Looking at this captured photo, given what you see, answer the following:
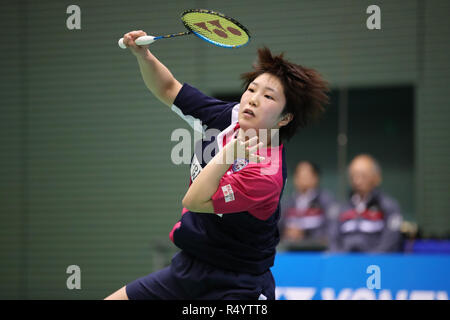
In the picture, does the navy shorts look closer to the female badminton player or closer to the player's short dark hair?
the female badminton player

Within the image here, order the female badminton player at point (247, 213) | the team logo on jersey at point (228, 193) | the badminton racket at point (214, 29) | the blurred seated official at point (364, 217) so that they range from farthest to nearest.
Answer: the blurred seated official at point (364, 217) < the badminton racket at point (214, 29) < the female badminton player at point (247, 213) < the team logo on jersey at point (228, 193)

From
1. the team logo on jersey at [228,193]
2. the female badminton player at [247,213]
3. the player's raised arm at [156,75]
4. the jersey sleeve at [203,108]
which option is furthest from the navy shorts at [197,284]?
the player's raised arm at [156,75]

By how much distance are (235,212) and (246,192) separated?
6.0 inches

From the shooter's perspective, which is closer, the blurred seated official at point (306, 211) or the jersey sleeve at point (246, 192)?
the jersey sleeve at point (246, 192)

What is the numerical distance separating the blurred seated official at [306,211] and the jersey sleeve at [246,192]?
3.84 m

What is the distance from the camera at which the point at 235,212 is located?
276cm

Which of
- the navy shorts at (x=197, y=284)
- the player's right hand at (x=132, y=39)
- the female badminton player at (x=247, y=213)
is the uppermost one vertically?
the player's right hand at (x=132, y=39)

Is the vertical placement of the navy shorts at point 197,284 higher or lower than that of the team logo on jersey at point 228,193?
lower

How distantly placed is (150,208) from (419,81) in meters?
4.23

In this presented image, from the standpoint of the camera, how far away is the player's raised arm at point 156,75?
3141 millimetres

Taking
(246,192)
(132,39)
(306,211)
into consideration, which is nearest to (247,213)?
(246,192)

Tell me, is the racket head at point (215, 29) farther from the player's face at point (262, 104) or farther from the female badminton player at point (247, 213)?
the player's face at point (262, 104)

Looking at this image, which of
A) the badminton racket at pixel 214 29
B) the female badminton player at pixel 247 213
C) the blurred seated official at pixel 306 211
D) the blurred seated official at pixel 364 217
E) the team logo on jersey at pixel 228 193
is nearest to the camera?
the team logo on jersey at pixel 228 193
